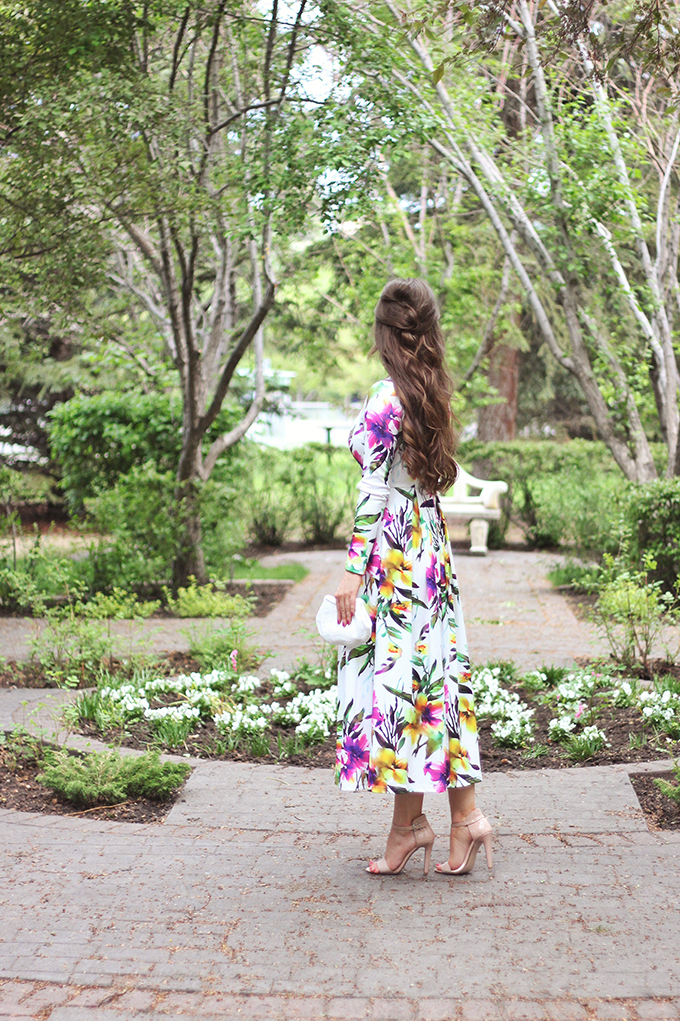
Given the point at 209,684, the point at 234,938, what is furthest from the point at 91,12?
the point at 234,938

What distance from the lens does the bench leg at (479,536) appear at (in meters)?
12.2

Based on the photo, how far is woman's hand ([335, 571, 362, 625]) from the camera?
3.16 meters

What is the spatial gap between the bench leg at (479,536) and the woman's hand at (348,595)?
9144mm

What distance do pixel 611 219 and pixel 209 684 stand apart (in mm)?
5715

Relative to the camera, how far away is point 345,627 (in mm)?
3223

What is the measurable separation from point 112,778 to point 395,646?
1570mm

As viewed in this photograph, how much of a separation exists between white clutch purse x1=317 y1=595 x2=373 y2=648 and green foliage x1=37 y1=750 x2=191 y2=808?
50.2 inches

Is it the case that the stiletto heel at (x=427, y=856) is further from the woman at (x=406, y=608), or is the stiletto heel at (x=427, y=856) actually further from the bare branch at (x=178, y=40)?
the bare branch at (x=178, y=40)

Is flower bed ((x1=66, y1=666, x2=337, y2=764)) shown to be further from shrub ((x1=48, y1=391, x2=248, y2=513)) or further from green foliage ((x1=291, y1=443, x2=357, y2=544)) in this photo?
green foliage ((x1=291, y1=443, x2=357, y2=544))

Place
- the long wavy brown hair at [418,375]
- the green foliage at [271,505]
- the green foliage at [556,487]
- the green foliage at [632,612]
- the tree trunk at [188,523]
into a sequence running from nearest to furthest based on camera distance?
the long wavy brown hair at [418,375]
the green foliage at [632,612]
the tree trunk at [188,523]
the green foliage at [556,487]
the green foliage at [271,505]

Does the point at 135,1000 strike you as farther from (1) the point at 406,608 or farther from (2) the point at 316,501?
(2) the point at 316,501

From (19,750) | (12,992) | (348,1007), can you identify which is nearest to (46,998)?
(12,992)

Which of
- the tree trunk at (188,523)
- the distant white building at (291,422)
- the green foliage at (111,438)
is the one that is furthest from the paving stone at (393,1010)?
the distant white building at (291,422)

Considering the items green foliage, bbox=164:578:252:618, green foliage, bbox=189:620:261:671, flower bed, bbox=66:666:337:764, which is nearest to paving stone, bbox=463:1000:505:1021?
flower bed, bbox=66:666:337:764
